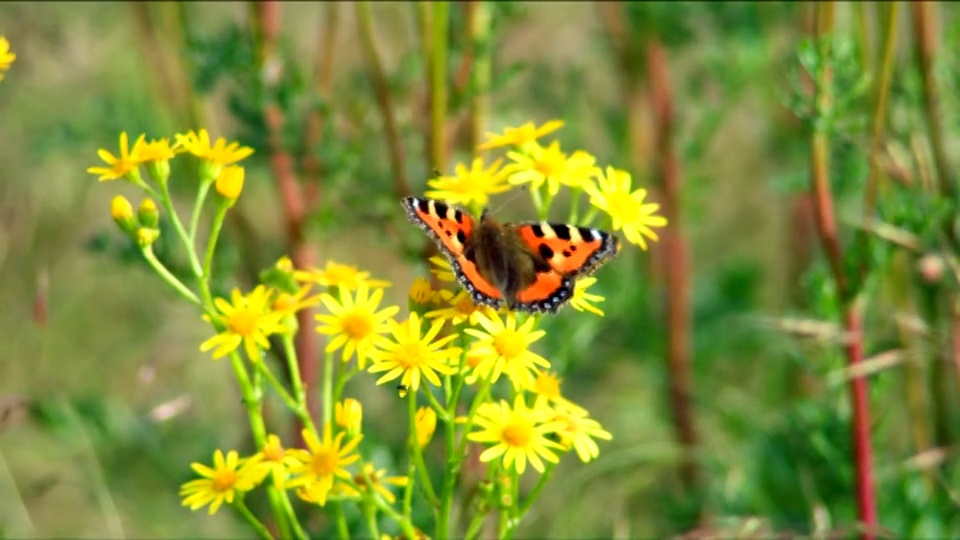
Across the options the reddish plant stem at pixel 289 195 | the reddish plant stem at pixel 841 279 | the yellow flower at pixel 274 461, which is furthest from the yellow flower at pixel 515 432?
the reddish plant stem at pixel 289 195

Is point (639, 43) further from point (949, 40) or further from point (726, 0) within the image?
point (949, 40)

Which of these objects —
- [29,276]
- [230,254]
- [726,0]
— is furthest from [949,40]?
[29,276]

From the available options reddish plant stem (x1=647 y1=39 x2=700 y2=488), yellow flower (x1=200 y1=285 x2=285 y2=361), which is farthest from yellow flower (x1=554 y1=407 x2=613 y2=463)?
reddish plant stem (x1=647 y1=39 x2=700 y2=488)

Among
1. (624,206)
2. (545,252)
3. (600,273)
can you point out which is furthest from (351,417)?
(600,273)

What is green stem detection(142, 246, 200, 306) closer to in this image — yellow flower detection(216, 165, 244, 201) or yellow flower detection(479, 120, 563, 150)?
yellow flower detection(216, 165, 244, 201)

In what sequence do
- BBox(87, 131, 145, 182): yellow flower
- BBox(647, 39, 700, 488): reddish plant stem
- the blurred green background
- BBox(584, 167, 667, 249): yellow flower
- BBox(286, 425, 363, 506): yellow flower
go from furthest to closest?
BBox(647, 39, 700, 488): reddish plant stem
the blurred green background
BBox(584, 167, 667, 249): yellow flower
BBox(87, 131, 145, 182): yellow flower
BBox(286, 425, 363, 506): yellow flower

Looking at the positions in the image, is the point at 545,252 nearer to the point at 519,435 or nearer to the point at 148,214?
the point at 519,435

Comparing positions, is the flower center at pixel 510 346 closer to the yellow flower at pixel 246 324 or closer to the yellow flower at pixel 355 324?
the yellow flower at pixel 355 324
